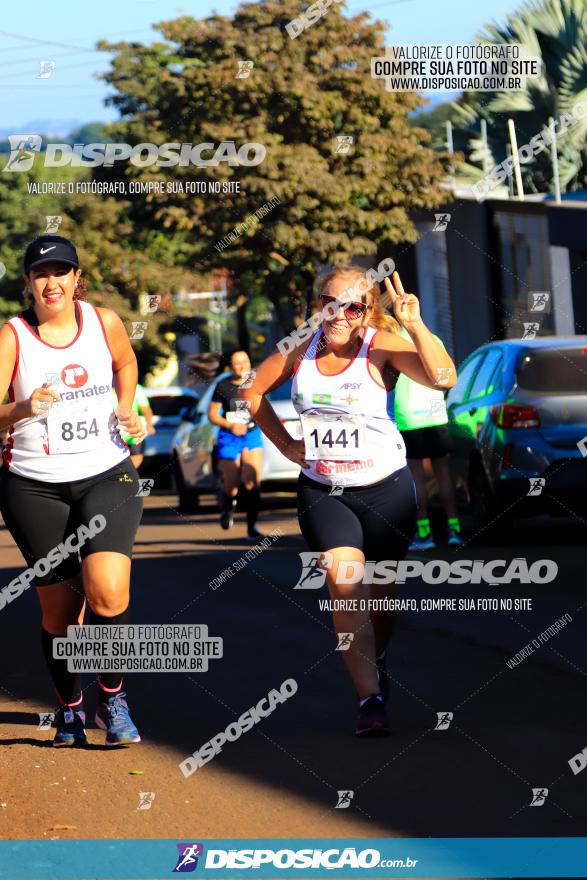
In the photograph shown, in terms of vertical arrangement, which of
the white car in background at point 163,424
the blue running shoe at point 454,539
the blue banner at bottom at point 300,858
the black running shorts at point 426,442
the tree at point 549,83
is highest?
the tree at point 549,83

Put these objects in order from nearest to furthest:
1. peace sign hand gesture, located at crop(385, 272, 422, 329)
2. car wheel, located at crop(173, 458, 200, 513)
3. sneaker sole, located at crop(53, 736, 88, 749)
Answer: peace sign hand gesture, located at crop(385, 272, 422, 329) → sneaker sole, located at crop(53, 736, 88, 749) → car wheel, located at crop(173, 458, 200, 513)

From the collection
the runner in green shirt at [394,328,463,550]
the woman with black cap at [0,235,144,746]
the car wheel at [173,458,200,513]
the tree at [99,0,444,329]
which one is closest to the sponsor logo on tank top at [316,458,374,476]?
the woman with black cap at [0,235,144,746]

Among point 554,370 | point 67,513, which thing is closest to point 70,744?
point 67,513

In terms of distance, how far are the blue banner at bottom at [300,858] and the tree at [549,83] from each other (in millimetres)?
27408

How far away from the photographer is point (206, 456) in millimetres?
20438

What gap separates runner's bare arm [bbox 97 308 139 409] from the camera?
22.2 feet

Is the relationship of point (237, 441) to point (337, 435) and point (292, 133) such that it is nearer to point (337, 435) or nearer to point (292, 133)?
point (337, 435)

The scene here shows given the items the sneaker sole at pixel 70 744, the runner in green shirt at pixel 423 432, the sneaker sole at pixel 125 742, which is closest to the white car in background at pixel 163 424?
the runner in green shirt at pixel 423 432

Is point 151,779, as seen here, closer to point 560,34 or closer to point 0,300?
point 560,34

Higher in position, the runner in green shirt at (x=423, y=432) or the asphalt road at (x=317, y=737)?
the runner in green shirt at (x=423, y=432)

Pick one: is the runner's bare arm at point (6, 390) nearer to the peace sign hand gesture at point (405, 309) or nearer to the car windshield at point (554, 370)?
the peace sign hand gesture at point (405, 309)

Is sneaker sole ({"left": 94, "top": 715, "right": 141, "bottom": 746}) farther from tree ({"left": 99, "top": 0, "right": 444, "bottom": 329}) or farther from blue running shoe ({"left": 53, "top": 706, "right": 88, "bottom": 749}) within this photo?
tree ({"left": 99, "top": 0, "right": 444, "bottom": 329})

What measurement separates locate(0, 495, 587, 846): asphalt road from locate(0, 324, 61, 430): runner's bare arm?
1.36 meters

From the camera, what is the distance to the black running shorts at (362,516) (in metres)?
6.80
